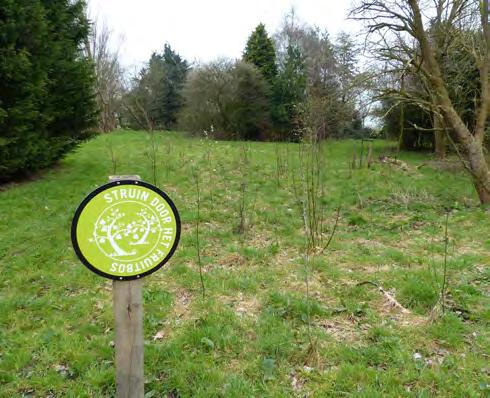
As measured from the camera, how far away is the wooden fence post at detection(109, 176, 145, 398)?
80.7 inches

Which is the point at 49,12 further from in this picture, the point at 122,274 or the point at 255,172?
the point at 122,274

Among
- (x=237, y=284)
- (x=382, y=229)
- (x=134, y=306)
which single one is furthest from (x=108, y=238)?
(x=382, y=229)

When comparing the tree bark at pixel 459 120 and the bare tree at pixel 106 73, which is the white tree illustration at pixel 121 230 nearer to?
the tree bark at pixel 459 120

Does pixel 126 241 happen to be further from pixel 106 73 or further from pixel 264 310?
pixel 106 73

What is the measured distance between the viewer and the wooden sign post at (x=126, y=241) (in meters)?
1.93

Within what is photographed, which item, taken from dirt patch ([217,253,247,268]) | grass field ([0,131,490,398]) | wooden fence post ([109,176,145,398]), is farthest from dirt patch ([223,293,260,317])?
wooden fence post ([109,176,145,398])

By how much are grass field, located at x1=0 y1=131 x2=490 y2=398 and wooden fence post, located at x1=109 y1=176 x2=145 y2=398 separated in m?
0.58

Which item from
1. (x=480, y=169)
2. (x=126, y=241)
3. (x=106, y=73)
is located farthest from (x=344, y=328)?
(x=106, y=73)

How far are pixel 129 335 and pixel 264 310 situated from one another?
6.07 feet

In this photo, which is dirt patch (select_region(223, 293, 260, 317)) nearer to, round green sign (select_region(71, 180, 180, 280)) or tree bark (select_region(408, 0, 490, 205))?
round green sign (select_region(71, 180, 180, 280))

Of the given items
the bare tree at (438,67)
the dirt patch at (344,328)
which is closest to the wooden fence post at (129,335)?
the dirt patch at (344,328)

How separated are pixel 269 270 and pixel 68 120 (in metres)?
8.02

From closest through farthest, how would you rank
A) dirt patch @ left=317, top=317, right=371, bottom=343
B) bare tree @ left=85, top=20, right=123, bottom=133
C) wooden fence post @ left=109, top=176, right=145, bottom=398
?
wooden fence post @ left=109, top=176, right=145, bottom=398
dirt patch @ left=317, top=317, right=371, bottom=343
bare tree @ left=85, top=20, right=123, bottom=133

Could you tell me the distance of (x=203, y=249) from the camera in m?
5.46
